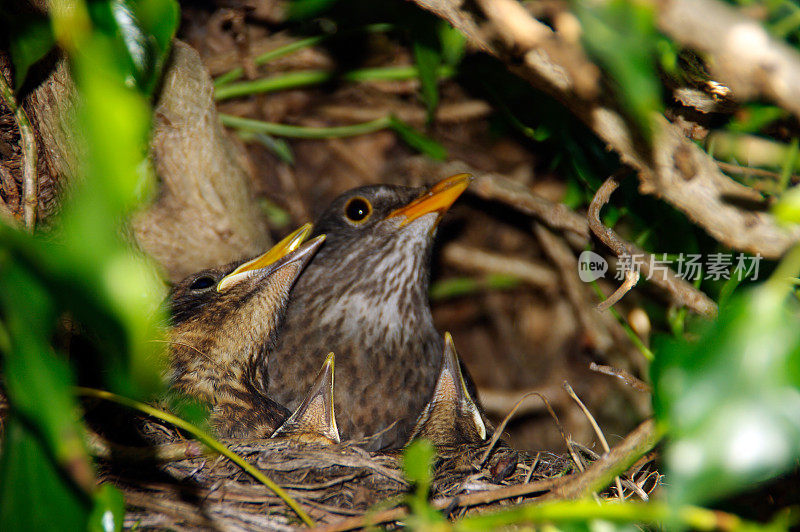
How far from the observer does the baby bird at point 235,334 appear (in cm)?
186

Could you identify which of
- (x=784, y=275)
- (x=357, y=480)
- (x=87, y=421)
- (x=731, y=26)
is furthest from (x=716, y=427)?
(x=87, y=421)

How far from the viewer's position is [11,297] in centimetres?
76

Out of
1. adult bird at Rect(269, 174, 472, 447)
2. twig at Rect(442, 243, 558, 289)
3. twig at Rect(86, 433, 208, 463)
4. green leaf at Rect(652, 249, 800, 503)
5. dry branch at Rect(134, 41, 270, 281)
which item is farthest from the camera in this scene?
twig at Rect(442, 243, 558, 289)

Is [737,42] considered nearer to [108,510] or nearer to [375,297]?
[108,510]

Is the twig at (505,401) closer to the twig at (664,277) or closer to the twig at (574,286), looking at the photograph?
the twig at (574,286)

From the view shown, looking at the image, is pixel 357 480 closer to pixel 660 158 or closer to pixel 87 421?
pixel 87 421

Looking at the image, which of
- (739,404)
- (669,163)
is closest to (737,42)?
(669,163)

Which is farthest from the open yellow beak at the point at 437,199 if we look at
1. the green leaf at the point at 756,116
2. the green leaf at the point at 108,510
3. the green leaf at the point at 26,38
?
the green leaf at the point at 108,510

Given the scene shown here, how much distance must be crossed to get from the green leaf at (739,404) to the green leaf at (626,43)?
283mm

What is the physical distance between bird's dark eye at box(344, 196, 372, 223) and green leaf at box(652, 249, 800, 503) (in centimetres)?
191

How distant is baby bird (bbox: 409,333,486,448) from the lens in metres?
2.01

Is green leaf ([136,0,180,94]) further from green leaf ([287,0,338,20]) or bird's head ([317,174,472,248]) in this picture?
bird's head ([317,174,472,248])

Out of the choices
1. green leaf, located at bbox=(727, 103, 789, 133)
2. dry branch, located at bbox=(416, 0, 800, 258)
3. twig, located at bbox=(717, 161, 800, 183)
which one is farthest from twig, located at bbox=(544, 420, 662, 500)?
twig, located at bbox=(717, 161, 800, 183)

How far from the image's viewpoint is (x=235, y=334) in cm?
200
